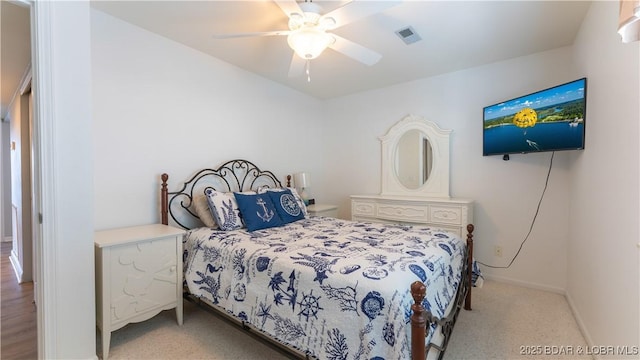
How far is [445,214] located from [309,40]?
2372 millimetres

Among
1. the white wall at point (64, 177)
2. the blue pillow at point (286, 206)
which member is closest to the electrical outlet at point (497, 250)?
the blue pillow at point (286, 206)

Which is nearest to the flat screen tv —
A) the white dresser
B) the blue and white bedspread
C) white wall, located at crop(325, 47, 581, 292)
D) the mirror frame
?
white wall, located at crop(325, 47, 581, 292)

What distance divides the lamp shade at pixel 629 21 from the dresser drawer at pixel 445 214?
225 cm

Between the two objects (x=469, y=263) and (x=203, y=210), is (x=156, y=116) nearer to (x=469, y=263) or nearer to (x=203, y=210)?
(x=203, y=210)

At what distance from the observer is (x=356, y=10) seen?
5.80 ft

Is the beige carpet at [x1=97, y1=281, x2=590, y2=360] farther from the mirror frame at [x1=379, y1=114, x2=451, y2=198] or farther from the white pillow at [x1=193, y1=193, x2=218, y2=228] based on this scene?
the mirror frame at [x1=379, y1=114, x2=451, y2=198]

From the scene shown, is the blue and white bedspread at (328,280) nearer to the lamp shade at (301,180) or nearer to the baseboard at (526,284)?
the baseboard at (526,284)

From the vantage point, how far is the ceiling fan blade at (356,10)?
164cm

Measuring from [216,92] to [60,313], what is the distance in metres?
2.31

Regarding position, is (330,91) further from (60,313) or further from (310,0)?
(60,313)

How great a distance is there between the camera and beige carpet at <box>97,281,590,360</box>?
6.13ft

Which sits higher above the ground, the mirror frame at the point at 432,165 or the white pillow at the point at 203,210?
the mirror frame at the point at 432,165

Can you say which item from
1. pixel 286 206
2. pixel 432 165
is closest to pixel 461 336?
pixel 286 206

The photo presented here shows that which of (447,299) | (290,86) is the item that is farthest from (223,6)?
(447,299)
